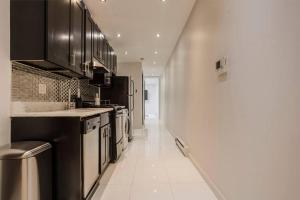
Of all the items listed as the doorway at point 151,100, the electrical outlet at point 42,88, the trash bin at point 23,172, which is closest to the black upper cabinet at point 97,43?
the electrical outlet at point 42,88

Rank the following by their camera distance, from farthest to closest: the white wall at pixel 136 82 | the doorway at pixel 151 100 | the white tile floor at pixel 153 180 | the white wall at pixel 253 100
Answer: the doorway at pixel 151 100, the white wall at pixel 136 82, the white tile floor at pixel 153 180, the white wall at pixel 253 100

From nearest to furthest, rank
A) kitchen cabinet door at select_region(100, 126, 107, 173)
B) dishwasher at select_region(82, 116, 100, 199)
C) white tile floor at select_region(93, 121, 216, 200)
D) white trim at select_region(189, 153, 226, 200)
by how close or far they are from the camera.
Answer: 1. dishwasher at select_region(82, 116, 100, 199)
2. white trim at select_region(189, 153, 226, 200)
3. white tile floor at select_region(93, 121, 216, 200)
4. kitchen cabinet door at select_region(100, 126, 107, 173)

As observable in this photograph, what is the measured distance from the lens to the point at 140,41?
5773 millimetres

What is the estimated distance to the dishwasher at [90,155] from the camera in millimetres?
2125

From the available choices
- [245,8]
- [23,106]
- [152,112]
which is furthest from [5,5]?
[152,112]

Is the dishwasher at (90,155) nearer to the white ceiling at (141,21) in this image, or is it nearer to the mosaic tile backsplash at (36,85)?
the mosaic tile backsplash at (36,85)

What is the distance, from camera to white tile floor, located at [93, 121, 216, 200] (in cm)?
246

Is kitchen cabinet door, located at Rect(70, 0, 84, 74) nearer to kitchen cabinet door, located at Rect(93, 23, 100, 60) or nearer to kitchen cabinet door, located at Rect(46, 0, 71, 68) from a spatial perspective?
kitchen cabinet door, located at Rect(46, 0, 71, 68)

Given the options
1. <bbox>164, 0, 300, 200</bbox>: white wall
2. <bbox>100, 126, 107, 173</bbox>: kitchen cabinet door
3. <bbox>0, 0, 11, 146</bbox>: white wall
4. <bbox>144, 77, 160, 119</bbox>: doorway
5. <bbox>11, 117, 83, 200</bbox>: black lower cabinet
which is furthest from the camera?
<bbox>144, 77, 160, 119</bbox>: doorway

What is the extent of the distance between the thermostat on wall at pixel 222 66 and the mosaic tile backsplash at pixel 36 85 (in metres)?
1.92

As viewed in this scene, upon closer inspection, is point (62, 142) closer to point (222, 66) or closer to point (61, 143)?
point (61, 143)

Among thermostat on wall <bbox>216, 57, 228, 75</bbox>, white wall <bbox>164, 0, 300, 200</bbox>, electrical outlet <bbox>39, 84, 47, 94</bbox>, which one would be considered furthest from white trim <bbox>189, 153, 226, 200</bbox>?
electrical outlet <bbox>39, 84, 47, 94</bbox>

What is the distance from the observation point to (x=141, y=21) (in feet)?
14.2

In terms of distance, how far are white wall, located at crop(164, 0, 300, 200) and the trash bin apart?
157 centimetres
